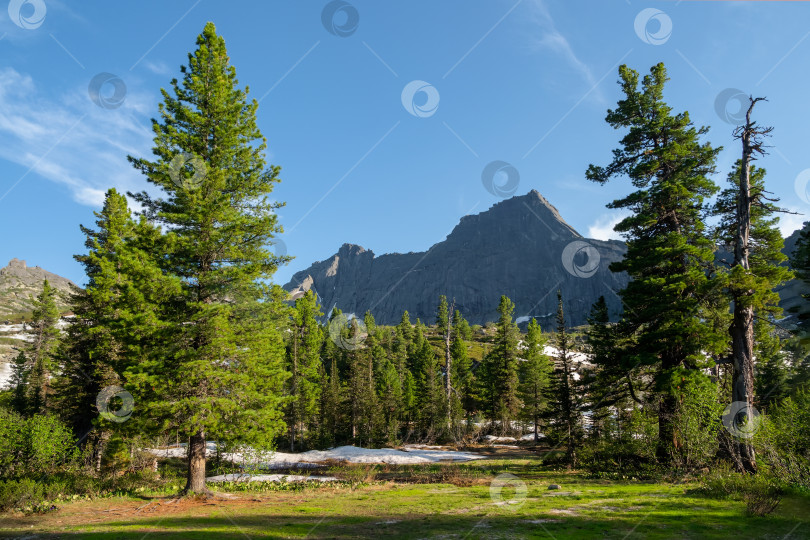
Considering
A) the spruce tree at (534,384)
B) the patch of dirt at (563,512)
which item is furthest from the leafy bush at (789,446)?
the spruce tree at (534,384)

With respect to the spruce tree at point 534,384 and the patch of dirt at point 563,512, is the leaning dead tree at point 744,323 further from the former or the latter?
the spruce tree at point 534,384

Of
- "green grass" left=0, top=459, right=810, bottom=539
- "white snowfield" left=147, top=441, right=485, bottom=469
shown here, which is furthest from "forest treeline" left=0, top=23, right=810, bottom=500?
"white snowfield" left=147, top=441, right=485, bottom=469

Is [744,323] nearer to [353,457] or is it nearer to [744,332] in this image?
[744,332]

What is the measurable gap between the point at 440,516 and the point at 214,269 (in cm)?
1149

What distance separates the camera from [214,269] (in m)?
15.6

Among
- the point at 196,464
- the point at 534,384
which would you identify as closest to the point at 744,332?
the point at 196,464

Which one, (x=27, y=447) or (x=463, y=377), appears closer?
(x=27, y=447)

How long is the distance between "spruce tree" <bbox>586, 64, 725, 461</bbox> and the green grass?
566cm

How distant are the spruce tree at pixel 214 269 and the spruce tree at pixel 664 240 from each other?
16.4 metres

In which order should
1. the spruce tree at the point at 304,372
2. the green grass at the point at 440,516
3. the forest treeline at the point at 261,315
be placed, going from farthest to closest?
the spruce tree at the point at 304,372 → the forest treeline at the point at 261,315 → the green grass at the point at 440,516

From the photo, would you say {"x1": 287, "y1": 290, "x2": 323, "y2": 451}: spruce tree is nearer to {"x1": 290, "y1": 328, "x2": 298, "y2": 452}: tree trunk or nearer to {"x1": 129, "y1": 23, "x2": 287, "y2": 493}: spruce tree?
{"x1": 290, "y1": 328, "x2": 298, "y2": 452}: tree trunk

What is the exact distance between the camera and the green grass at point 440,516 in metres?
8.91

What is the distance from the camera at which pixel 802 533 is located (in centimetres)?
820

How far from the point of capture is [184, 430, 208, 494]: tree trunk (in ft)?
46.7
